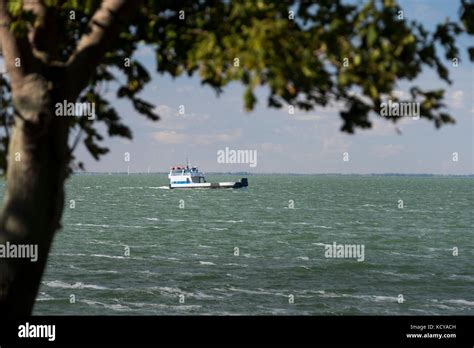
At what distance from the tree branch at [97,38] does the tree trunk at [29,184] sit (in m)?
0.32

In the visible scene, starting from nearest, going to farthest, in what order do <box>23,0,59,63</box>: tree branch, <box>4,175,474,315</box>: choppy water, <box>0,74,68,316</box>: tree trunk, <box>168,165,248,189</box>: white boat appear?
1. <box>0,74,68,316</box>: tree trunk
2. <box>23,0,59,63</box>: tree branch
3. <box>4,175,474,315</box>: choppy water
4. <box>168,165,248,189</box>: white boat

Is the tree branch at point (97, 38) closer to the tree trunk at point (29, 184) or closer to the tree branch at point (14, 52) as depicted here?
the tree trunk at point (29, 184)

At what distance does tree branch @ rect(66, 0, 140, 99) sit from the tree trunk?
324 millimetres

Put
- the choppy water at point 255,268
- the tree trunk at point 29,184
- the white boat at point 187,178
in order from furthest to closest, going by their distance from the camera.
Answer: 1. the white boat at point 187,178
2. the choppy water at point 255,268
3. the tree trunk at point 29,184

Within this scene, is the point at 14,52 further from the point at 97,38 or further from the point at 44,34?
the point at 97,38

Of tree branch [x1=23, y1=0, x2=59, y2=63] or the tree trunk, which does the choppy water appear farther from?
tree branch [x1=23, y1=0, x2=59, y2=63]

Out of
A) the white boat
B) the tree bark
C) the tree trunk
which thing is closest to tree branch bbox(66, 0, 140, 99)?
the tree bark

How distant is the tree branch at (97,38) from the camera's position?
700cm

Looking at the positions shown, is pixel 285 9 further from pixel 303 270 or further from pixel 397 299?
pixel 303 270

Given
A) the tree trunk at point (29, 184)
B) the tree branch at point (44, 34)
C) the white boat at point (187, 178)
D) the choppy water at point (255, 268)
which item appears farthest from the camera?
the white boat at point (187, 178)

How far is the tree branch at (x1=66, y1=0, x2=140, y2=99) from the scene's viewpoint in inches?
275

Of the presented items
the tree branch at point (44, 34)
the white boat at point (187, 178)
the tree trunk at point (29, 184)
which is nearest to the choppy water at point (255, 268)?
the tree trunk at point (29, 184)

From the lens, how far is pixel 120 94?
29.3ft

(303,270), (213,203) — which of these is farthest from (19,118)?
(213,203)
